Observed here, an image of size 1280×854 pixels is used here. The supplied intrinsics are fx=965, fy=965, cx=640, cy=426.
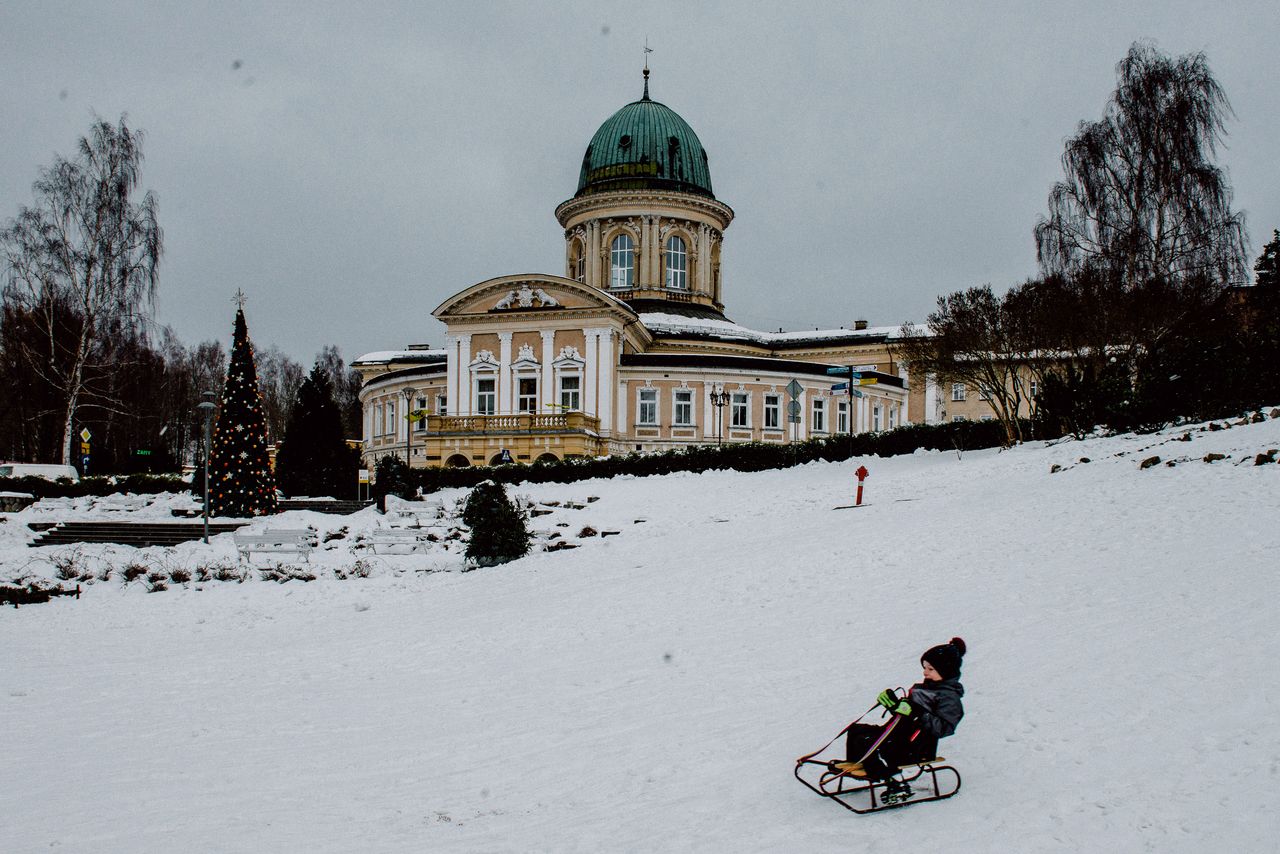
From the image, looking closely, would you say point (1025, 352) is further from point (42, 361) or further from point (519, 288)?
point (42, 361)

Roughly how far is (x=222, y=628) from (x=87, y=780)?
7.69 m

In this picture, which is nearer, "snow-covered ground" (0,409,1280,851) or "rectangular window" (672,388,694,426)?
"snow-covered ground" (0,409,1280,851)

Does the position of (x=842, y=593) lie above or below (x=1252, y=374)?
below

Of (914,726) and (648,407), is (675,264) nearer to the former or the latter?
(648,407)

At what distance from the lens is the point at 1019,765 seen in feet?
21.4

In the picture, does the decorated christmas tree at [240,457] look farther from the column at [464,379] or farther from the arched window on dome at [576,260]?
the arched window on dome at [576,260]

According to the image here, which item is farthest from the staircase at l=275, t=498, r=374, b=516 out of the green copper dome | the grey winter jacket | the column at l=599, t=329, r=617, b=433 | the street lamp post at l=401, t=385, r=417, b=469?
the green copper dome

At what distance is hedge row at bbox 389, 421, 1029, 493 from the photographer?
3091 cm

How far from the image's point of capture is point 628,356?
4712cm

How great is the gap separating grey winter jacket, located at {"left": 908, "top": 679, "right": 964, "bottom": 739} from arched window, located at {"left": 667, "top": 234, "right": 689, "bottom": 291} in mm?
52071

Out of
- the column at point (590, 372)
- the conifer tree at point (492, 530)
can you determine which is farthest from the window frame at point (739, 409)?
the conifer tree at point (492, 530)

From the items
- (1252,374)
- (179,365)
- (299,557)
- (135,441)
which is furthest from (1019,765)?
(179,365)

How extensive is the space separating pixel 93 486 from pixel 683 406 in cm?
2546

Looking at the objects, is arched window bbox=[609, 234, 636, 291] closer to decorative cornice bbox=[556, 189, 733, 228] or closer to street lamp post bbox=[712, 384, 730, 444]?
decorative cornice bbox=[556, 189, 733, 228]
